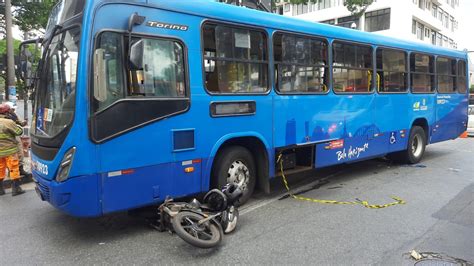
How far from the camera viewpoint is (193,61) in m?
5.18

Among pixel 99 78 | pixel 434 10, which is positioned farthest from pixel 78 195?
pixel 434 10

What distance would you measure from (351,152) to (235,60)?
3356 mm

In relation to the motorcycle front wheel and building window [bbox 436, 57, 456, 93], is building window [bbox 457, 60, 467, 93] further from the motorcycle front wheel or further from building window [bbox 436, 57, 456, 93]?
the motorcycle front wheel

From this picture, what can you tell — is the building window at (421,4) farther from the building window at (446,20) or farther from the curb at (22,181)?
the curb at (22,181)

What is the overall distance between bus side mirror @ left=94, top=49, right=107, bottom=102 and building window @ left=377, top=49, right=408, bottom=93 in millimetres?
5941

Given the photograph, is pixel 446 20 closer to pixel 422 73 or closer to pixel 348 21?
pixel 348 21

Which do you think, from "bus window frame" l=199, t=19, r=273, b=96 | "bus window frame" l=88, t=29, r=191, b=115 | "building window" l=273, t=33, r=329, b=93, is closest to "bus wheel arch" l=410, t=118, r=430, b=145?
"building window" l=273, t=33, r=329, b=93

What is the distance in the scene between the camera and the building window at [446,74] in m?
10.4

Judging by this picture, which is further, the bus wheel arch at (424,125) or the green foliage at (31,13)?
the green foliage at (31,13)

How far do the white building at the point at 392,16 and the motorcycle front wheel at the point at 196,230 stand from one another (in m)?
31.8

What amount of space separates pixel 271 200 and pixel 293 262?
2353mm

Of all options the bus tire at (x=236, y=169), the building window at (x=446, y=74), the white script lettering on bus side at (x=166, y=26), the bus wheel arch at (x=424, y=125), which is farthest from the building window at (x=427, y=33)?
the white script lettering on bus side at (x=166, y=26)

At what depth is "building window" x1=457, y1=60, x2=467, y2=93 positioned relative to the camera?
11.3m

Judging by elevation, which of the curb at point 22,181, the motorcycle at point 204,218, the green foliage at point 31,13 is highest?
the green foliage at point 31,13
